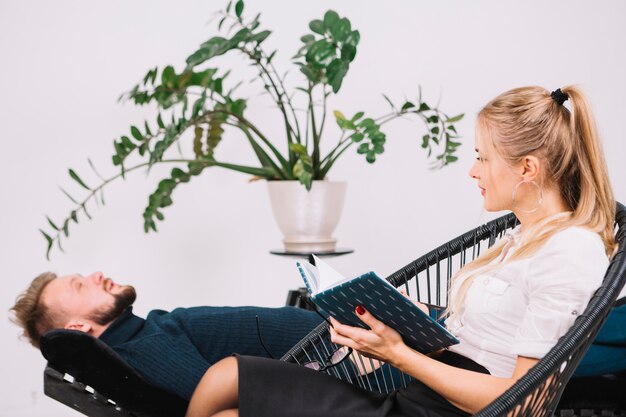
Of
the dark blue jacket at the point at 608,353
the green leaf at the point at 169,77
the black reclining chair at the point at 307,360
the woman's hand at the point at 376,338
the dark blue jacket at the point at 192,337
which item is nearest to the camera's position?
the black reclining chair at the point at 307,360

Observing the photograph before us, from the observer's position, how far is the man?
6.42 feet

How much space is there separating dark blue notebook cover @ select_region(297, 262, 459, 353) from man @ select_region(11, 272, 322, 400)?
2.18 feet

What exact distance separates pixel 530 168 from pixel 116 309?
1164mm

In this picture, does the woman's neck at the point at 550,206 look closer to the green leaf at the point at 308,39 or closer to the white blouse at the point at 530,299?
the white blouse at the point at 530,299

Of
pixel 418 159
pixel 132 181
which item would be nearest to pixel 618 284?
pixel 418 159

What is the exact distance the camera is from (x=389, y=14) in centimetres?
327

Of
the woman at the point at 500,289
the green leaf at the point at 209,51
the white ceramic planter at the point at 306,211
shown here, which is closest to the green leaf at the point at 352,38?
the green leaf at the point at 209,51

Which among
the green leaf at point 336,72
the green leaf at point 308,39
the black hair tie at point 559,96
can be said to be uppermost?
the green leaf at point 308,39

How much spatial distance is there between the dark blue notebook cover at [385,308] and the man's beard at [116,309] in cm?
85

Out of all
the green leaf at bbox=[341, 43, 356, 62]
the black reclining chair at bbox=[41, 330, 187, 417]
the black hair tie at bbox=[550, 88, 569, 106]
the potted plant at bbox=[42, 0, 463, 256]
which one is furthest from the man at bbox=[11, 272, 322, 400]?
the black hair tie at bbox=[550, 88, 569, 106]

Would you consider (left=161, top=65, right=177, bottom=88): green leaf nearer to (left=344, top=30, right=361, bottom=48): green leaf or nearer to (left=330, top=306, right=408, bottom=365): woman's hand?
(left=344, top=30, right=361, bottom=48): green leaf

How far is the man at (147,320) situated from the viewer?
1.96m

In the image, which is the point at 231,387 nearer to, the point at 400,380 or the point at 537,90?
the point at 400,380

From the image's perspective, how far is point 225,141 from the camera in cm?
332
